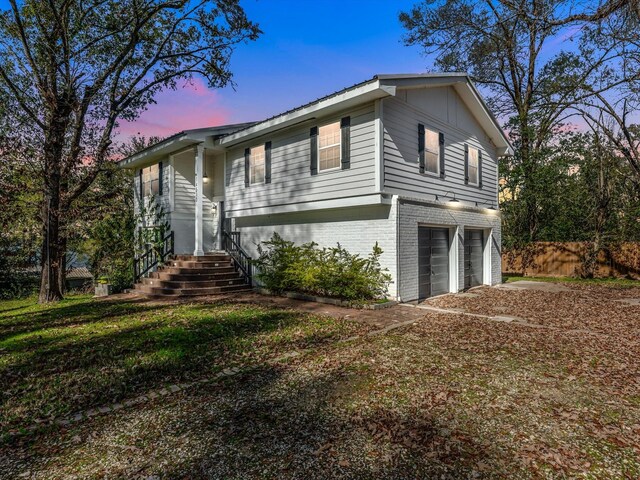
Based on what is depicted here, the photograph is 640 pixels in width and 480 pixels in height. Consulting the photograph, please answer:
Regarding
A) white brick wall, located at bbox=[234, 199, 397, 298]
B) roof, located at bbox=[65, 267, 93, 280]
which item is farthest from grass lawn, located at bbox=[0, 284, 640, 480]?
roof, located at bbox=[65, 267, 93, 280]

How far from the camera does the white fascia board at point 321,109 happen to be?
8.83 metres

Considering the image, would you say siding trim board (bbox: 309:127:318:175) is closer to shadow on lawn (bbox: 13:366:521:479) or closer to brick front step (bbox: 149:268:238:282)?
brick front step (bbox: 149:268:238:282)

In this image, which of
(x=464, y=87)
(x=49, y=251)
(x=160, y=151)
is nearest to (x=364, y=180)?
(x=464, y=87)

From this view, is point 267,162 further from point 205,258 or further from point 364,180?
point 364,180

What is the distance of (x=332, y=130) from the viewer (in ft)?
34.2

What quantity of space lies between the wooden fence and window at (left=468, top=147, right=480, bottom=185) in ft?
26.7

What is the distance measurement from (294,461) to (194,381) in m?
2.19

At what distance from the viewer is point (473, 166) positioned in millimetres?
13750

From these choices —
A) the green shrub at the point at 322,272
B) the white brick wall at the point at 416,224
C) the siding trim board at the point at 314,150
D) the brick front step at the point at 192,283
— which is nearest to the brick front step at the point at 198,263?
the brick front step at the point at 192,283

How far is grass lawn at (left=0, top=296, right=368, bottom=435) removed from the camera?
4.18 metres

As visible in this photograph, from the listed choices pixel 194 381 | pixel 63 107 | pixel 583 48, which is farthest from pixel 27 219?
pixel 583 48

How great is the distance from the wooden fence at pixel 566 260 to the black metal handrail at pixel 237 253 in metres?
15.1

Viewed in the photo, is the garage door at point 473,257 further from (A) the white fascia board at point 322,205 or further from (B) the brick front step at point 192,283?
(B) the brick front step at point 192,283

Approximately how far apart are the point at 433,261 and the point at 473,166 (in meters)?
4.88
